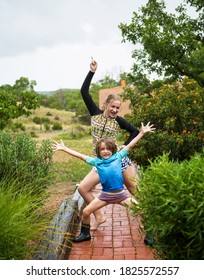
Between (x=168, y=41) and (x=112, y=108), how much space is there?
26.2 feet

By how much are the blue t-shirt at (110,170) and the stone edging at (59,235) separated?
0.65 meters

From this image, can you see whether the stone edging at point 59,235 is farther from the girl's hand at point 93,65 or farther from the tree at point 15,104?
the tree at point 15,104

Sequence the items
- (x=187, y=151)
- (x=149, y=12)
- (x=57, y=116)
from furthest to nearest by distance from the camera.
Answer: (x=57, y=116) < (x=149, y=12) < (x=187, y=151)

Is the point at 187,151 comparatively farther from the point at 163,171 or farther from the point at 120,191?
the point at 163,171

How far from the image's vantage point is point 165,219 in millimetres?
3434

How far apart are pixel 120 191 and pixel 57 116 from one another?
207 feet

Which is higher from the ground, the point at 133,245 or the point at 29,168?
the point at 29,168

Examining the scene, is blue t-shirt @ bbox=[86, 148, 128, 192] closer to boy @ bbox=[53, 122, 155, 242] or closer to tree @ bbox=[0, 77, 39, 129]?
boy @ bbox=[53, 122, 155, 242]

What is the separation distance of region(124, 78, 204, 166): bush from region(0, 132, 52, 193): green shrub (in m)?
3.27

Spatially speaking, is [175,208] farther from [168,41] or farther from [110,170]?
[168,41]

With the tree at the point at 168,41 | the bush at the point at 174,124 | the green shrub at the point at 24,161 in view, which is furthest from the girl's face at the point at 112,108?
the tree at the point at 168,41

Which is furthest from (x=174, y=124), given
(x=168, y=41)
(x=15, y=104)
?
(x=15, y=104)

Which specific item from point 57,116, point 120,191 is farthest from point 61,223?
point 57,116

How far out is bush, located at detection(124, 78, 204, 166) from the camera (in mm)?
9141
